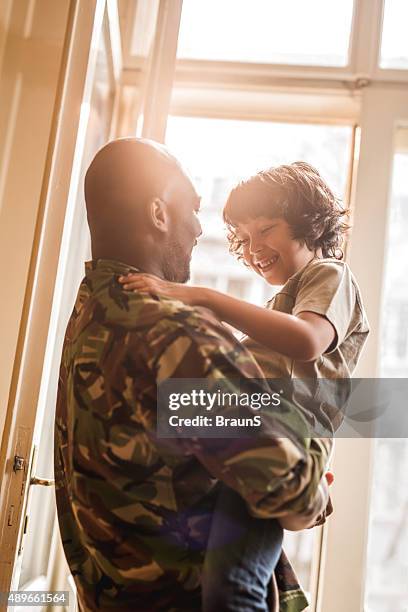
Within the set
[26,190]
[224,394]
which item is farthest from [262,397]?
[26,190]

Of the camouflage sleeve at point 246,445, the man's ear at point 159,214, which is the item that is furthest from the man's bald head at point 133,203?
the camouflage sleeve at point 246,445

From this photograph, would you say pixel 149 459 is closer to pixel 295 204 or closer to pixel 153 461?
pixel 153 461

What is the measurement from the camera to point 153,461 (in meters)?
0.95

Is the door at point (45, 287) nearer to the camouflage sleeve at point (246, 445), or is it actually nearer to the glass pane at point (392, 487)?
the camouflage sleeve at point (246, 445)

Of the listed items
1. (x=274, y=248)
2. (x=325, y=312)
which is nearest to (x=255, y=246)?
(x=274, y=248)

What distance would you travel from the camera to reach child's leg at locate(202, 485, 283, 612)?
911mm

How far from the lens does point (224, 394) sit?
0.91m

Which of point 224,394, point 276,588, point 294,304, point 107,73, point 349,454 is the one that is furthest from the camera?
point 107,73

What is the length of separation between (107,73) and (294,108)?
565mm

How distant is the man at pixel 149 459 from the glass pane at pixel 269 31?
4.35ft

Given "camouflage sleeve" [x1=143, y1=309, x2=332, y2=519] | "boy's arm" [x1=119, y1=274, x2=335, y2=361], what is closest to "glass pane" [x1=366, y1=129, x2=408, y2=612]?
"boy's arm" [x1=119, y1=274, x2=335, y2=361]

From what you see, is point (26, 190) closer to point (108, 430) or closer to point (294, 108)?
point (108, 430)

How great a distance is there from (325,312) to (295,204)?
0.31 m

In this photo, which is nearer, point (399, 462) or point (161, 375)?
point (161, 375)
